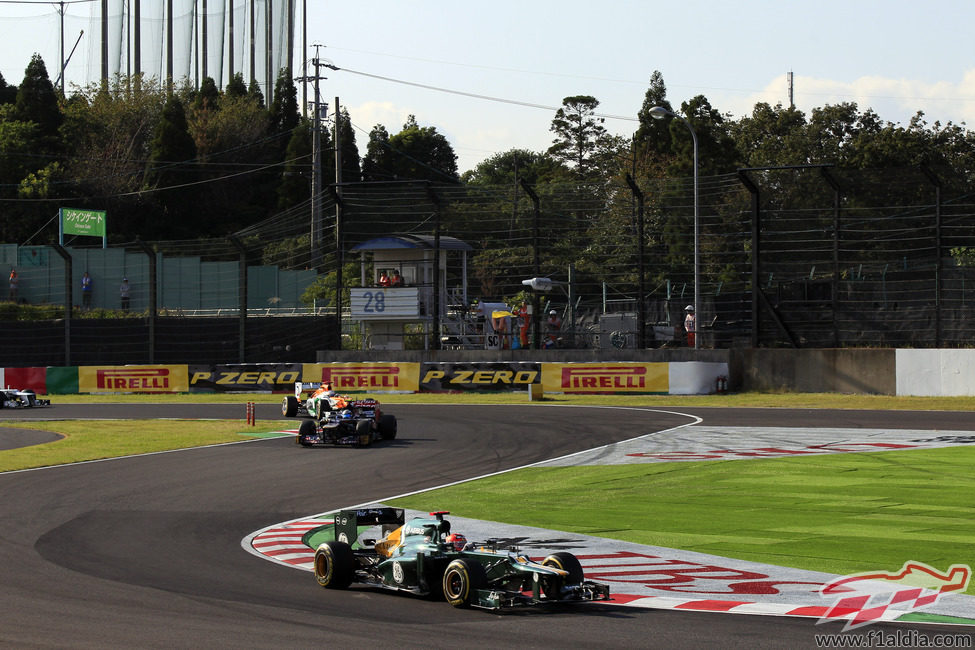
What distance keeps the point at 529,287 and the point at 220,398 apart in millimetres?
11822

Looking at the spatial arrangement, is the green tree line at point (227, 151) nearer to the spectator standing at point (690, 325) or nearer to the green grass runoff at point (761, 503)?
the spectator standing at point (690, 325)

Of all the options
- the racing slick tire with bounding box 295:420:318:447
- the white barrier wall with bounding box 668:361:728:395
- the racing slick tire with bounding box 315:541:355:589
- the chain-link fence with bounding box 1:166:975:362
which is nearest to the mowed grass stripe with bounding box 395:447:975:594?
the racing slick tire with bounding box 315:541:355:589

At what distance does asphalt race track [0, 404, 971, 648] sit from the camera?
7.70m

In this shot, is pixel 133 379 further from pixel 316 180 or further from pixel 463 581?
pixel 463 581

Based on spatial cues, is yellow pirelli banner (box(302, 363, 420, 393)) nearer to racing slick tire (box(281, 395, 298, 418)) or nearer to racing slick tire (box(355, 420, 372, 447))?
racing slick tire (box(281, 395, 298, 418))

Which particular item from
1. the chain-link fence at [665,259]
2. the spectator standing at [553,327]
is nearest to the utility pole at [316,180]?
the chain-link fence at [665,259]

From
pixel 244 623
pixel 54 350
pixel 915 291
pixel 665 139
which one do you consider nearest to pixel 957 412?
pixel 915 291

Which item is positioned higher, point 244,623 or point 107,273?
point 107,273

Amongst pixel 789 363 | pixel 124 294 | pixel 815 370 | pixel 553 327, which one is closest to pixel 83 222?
Result: pixel 124 294

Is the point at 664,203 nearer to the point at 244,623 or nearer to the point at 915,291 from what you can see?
the point at 915,291

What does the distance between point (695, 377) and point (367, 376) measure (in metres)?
11.9

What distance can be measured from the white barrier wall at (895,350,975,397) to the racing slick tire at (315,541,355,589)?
25476 millimetres

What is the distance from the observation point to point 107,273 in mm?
51438

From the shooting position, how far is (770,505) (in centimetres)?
1383
